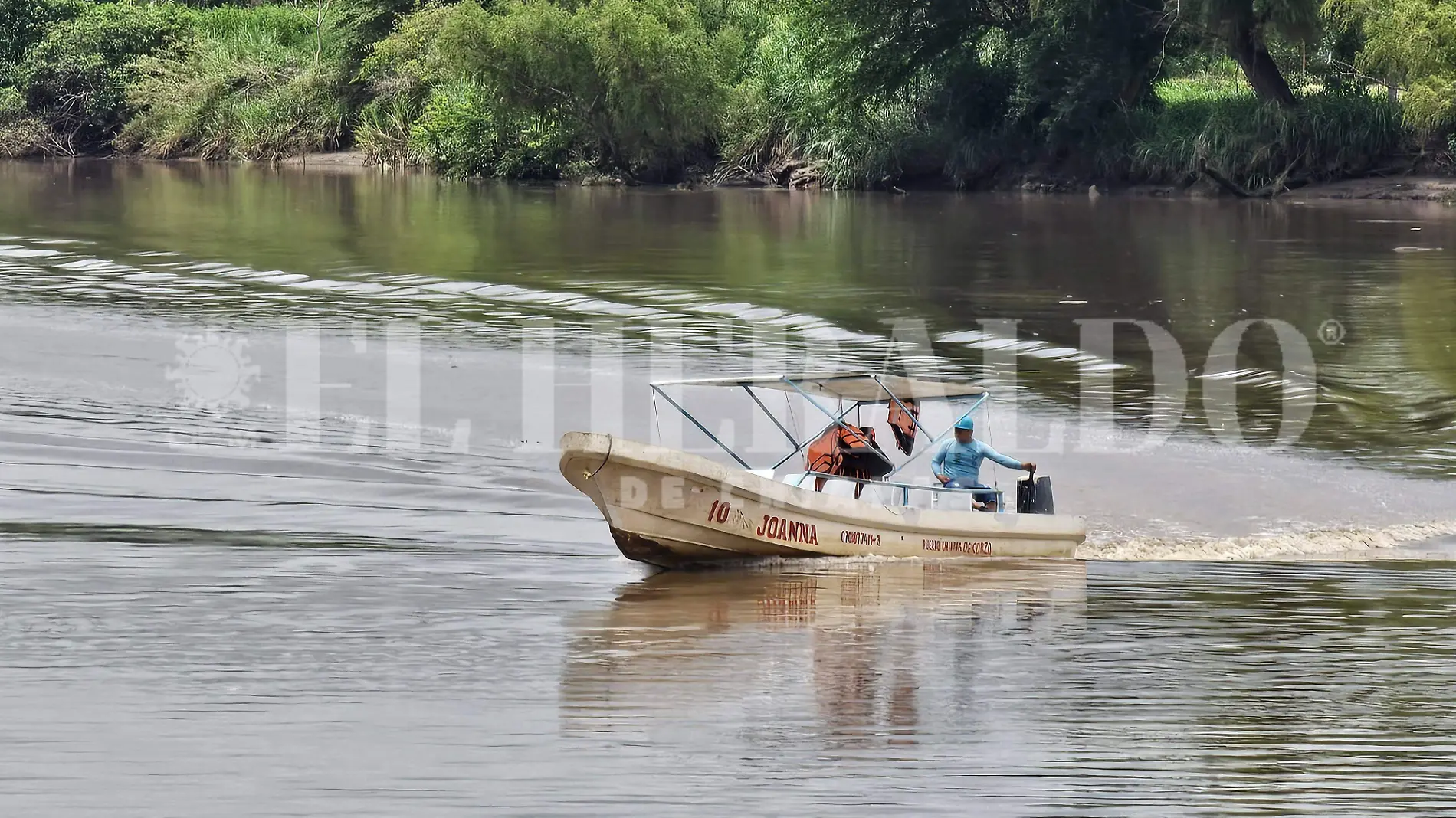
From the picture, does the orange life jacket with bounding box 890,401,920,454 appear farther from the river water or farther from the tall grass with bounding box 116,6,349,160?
the tall grass with bounding box 116,6,349,160

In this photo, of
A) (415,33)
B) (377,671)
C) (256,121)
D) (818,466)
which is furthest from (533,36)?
(377,671)

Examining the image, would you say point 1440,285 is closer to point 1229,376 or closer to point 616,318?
point 1229,376

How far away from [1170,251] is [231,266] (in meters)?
18.3

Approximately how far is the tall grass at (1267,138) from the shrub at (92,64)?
139 feet

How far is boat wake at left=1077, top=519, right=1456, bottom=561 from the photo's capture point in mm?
14016

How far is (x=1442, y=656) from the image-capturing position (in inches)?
418

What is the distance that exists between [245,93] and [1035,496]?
60.7 meters

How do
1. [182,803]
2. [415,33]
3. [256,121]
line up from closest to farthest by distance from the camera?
[182,803] < [415,33] < [256,121]

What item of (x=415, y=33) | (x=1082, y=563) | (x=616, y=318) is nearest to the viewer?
(x=1082, y=563)

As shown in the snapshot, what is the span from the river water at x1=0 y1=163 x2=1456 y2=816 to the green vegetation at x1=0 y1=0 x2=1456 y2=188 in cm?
1862

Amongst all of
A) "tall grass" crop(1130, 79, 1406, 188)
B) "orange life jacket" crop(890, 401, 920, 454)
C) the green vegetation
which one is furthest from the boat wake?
"tall grass" crop(1130, 79, 1406, 188)

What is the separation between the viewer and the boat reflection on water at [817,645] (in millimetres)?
9664

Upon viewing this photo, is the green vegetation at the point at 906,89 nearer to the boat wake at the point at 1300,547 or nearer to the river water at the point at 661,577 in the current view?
the river water at the point at 661,577

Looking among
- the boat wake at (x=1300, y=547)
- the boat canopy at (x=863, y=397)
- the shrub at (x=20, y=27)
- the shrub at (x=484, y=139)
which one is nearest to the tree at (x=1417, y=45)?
the shrub at (x=484, y=139)
